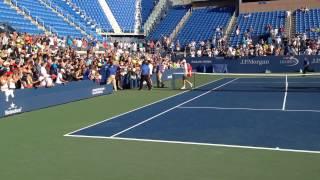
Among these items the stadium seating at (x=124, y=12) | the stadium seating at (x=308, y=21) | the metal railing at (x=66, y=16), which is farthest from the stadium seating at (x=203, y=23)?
the metal railing at (x=66, y=16)

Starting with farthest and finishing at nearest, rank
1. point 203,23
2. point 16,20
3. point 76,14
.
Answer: point 203,23
point 76,14
point 16,20

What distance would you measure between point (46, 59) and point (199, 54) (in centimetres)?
2503

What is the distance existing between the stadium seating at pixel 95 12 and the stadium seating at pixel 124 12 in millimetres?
1943

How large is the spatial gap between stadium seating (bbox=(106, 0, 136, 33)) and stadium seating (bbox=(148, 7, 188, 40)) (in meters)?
2.96

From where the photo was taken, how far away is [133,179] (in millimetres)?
7906

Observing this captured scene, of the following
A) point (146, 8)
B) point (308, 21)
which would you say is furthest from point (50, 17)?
point (308, 21)

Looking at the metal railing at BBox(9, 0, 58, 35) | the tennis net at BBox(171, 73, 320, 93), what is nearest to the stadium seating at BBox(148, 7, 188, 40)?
the tennis net at BBox(171, 73, 320, 93)

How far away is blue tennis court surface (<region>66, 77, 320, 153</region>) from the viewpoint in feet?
36.2

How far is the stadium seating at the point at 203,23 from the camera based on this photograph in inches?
1956

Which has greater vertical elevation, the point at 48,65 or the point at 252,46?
the point at 252,46

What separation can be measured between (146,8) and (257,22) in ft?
45.0

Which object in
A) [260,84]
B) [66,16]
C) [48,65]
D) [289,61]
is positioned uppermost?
[66,16]

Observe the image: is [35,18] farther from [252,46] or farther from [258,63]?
[252,46]

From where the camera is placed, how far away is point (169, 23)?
53.9 m
